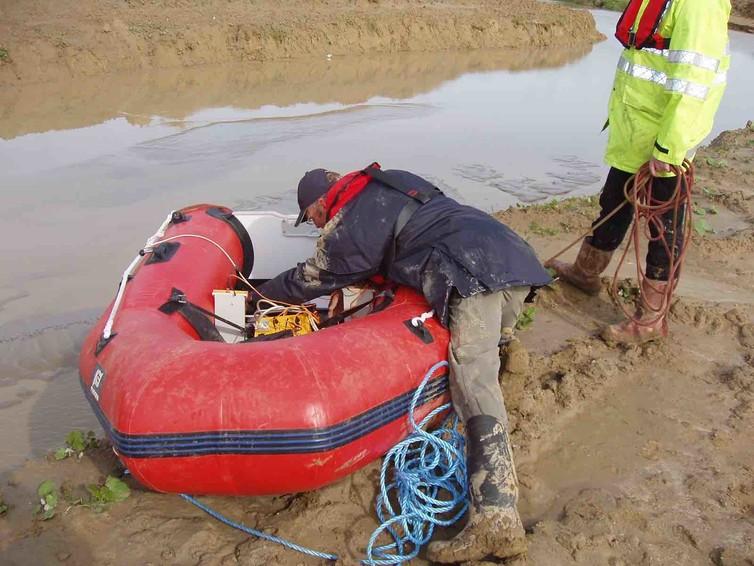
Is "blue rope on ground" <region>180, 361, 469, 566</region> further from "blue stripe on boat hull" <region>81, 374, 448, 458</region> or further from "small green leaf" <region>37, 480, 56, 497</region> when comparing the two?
"small green leaf" <region>37, 480, 56, 497</region>

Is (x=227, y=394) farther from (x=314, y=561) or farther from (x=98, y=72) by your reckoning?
(x=98, y=72)

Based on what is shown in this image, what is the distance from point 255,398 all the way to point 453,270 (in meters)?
1.02

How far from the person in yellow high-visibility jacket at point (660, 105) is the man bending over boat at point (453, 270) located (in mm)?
964

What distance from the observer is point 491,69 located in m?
15.3

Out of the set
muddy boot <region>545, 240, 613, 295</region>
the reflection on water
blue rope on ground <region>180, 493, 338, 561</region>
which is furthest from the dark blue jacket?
the reflection on water

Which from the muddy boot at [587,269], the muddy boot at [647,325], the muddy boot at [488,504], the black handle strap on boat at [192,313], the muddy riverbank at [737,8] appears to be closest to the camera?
the muddy boot at [488,504]

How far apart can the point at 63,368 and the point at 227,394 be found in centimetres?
206

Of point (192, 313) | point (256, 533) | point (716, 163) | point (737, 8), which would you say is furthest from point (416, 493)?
point (737, 8)

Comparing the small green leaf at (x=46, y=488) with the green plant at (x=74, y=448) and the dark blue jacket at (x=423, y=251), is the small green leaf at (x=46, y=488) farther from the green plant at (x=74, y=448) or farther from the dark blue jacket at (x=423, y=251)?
the dark blue jacket at (x=423, y=251)

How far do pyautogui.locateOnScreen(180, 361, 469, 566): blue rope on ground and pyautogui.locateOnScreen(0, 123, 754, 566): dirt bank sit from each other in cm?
6

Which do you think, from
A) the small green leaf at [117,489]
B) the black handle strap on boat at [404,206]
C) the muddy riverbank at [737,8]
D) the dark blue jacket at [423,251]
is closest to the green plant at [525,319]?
the dark blue jacket at [423,251]

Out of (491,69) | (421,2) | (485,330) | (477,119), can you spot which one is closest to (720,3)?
(485,330)

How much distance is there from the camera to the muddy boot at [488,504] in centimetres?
231

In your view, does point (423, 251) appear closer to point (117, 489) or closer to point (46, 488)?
point (117, 489)
